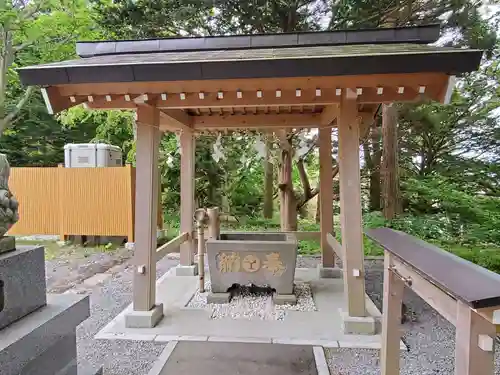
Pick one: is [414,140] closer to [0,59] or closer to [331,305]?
[331,305]

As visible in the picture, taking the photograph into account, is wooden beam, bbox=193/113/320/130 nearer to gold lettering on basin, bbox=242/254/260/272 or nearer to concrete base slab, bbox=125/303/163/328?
gold lettering on basin, bbox=242/254/260/272

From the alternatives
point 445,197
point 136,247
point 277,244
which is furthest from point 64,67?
point 445,197

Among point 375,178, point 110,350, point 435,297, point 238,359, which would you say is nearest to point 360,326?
point 238,359

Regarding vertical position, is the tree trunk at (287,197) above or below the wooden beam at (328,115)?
below

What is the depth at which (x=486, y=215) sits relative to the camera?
6.87 m

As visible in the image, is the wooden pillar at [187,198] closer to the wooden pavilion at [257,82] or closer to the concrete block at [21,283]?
the wooden pavilion at [257,82]

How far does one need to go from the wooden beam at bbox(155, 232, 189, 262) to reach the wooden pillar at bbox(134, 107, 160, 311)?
0.68ft

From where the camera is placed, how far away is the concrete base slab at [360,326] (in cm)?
312

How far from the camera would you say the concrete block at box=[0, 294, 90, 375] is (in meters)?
1.50

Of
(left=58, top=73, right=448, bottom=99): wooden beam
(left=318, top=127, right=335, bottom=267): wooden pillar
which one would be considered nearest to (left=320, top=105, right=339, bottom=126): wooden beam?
(left=318, top=127, right=335, bottom=267): wooden pillar

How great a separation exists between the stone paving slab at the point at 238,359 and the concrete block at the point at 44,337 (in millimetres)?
842

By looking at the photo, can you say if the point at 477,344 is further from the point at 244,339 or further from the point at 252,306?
the point at 252,306

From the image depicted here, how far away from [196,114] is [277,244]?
2.37 meters

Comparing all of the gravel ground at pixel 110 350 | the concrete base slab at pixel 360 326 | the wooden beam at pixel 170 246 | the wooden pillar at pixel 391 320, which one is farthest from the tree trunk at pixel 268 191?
the wooden pillar at pixel 391 320
